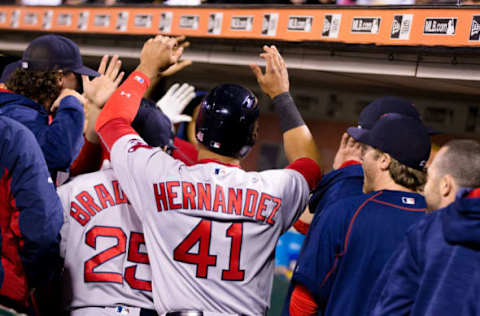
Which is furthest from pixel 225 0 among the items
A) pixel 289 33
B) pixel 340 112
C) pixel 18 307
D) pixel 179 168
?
pixel 18 307

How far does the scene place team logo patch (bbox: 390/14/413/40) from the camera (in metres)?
2.64

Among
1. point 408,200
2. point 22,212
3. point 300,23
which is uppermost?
point 300,23

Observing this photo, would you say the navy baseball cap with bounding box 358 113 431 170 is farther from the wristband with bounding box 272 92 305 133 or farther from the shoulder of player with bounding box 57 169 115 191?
the shoulder of player with bounding box 57 169 115 191

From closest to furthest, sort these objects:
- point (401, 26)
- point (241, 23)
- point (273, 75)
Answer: point (273, 75), point (401, 26), point (241, 23)

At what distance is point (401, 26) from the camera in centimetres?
266

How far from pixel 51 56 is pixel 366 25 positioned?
4.82 feet

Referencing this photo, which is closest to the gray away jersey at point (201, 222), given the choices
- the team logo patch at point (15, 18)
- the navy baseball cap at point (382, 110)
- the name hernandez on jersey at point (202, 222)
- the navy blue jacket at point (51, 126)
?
the name hernandez on jersey at point (202, 222)

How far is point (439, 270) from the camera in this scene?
159 centimetres

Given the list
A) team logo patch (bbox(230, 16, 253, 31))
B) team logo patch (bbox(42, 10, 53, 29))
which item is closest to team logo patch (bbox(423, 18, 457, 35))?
team logo patch (bbox(230, 16, 253, 31))

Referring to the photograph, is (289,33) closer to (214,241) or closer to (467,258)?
(214,241)

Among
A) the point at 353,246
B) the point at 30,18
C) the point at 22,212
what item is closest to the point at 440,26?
the point at 353,246

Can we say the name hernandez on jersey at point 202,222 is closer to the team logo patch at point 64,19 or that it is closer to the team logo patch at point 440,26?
the team logo patch at point 440,26

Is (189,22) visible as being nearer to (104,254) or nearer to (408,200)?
(104,254)

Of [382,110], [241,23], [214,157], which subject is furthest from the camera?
[241,23]
